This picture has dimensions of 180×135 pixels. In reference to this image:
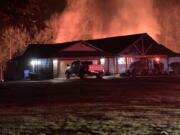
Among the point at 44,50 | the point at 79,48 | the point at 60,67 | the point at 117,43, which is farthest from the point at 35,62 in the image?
the point at 117,43

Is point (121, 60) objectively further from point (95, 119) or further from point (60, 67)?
point (95, 119)

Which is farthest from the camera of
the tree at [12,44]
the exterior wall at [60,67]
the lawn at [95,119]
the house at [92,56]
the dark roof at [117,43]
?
the tree at [12,44]

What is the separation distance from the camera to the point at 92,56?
57.0 metres

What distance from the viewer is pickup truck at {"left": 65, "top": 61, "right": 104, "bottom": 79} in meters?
48.7

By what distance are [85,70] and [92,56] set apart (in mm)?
8015

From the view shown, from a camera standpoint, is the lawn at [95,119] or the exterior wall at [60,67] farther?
the exterior wall at [60,67]

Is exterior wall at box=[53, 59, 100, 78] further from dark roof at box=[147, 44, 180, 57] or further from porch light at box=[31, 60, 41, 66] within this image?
dark roof at box=[147, 44, 180, 57]

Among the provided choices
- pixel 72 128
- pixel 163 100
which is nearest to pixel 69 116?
pixel 72 128

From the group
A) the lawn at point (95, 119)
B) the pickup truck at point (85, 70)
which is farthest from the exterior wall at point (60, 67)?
the lawn at point (95, 119)

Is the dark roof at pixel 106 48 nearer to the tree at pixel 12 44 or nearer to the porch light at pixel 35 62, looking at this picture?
the porch light at pixel 35 62

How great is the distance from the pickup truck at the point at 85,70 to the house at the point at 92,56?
163 inches

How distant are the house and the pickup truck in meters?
4.15

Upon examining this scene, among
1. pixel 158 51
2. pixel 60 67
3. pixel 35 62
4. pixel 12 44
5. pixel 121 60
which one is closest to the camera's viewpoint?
pixel 60 67

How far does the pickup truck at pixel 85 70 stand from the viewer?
48688 millimetres
